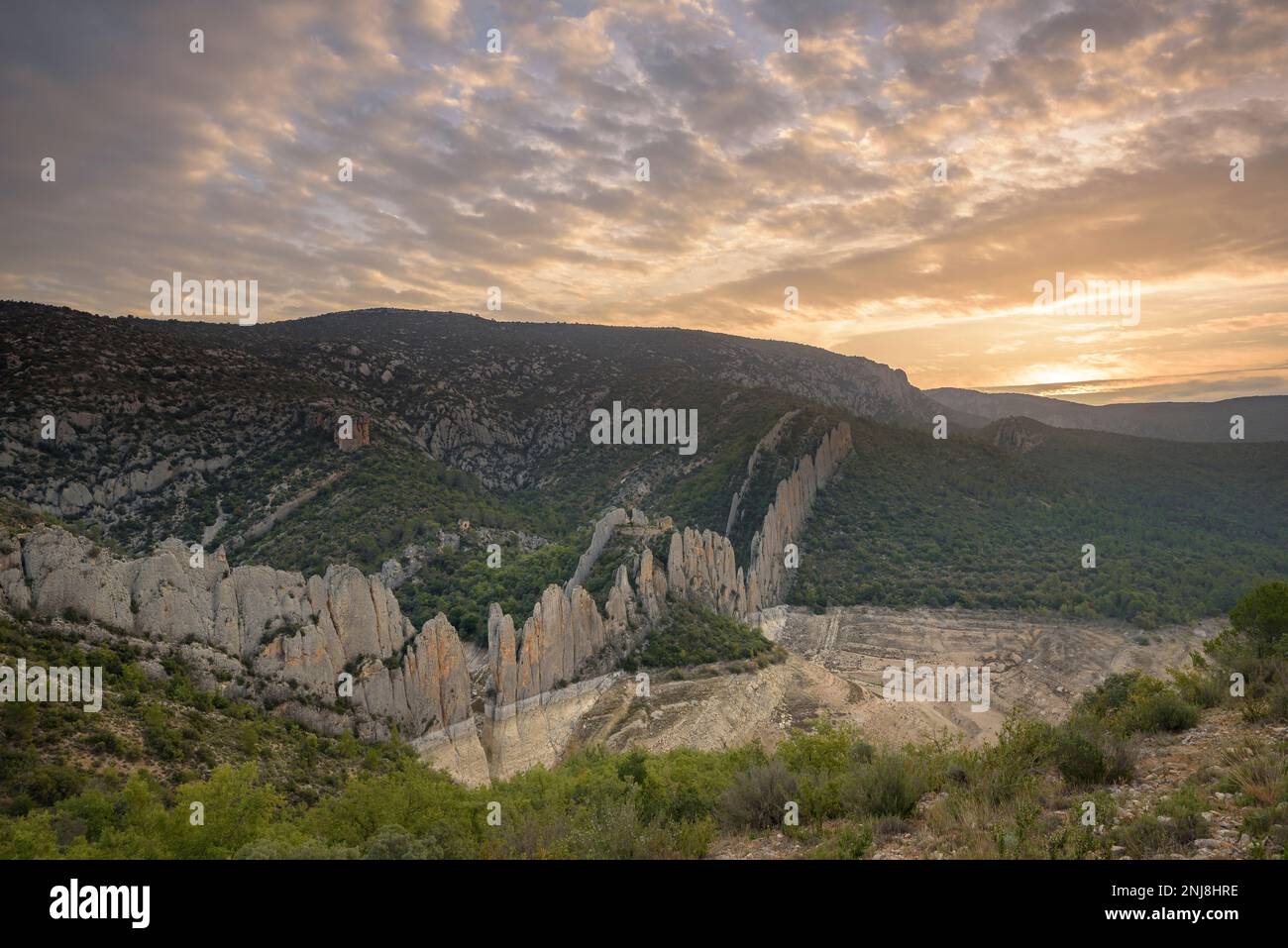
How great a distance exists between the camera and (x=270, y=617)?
22.1 metres

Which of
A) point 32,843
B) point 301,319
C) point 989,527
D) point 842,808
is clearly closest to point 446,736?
point 32,843

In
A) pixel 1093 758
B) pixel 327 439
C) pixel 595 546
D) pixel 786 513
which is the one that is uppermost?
pixel 327 439

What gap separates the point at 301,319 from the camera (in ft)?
400

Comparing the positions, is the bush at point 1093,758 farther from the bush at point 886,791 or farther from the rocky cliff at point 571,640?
the rocky cliff at point 571,640

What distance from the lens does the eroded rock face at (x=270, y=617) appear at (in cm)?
1780

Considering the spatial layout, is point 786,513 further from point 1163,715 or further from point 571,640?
point 1163,715

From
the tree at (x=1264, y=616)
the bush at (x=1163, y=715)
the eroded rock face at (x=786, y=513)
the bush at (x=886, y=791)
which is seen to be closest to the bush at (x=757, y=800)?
the bush at (x=886, y=791)

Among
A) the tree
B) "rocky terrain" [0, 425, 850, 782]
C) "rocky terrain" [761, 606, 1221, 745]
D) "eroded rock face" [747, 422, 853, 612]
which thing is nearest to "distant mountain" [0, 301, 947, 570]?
"eroded rock face" [747, 422, 853, 612]

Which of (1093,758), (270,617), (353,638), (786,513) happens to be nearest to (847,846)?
(1093,758)

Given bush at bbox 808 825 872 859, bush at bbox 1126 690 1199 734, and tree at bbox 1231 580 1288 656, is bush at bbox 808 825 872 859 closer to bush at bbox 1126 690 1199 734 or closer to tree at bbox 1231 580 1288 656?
bush at bbox 1126 690 1199 734

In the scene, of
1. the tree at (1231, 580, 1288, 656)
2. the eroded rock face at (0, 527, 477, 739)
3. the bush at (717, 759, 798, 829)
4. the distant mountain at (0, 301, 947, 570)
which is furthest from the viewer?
the distant mountain at (0, 301, 947, 570)

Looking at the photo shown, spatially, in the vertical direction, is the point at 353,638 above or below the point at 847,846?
below

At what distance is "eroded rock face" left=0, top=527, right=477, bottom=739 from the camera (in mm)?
17797

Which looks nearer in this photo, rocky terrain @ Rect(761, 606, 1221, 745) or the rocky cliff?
the rocky cliff
